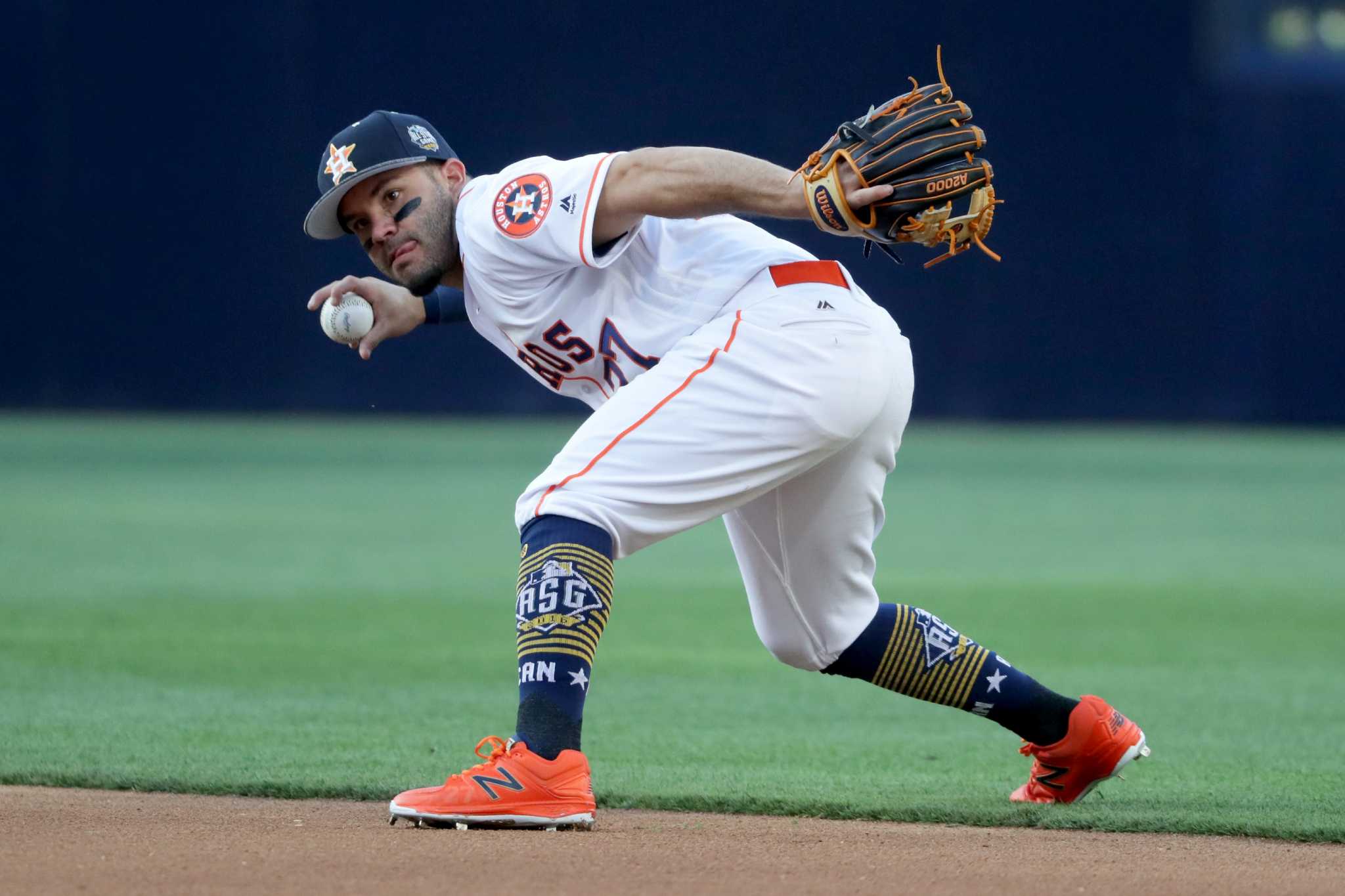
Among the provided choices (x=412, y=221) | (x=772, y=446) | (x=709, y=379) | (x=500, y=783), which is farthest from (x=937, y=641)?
(x=412, y=221)

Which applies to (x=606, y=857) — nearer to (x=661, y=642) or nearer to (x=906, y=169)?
(x=906, y=169)

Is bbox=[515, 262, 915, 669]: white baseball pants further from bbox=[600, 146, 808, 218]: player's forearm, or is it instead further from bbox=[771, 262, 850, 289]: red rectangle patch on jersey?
bbox=[600, 146, 808, 218]: player's forearm

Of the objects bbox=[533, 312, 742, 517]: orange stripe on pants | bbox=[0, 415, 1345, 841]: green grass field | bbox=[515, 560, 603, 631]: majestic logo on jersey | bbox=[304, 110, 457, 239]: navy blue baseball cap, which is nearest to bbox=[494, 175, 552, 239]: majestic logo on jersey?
bbox=[304, 110, 457, 239]: navy blue baseball cap

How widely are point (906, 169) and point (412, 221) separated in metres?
1.04

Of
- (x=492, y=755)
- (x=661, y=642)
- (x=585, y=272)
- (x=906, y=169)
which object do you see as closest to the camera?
(x=906, y=169)

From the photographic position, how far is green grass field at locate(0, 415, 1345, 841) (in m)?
3.94

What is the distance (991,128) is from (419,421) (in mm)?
6228

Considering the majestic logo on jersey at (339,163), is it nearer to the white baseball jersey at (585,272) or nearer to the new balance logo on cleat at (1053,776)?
the white baseball jersey at (585,272)

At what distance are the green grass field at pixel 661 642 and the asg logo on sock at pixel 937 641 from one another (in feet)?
1.01

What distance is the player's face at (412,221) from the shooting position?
3.53 meters

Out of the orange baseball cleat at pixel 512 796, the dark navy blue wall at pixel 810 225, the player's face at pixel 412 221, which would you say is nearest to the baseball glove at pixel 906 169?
the player's face at pixel 412 221

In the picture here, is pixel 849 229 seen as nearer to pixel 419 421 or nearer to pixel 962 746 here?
pixel 962 746

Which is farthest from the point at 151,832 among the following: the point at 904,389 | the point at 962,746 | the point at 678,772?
the point at 962,746

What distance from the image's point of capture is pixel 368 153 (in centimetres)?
350
